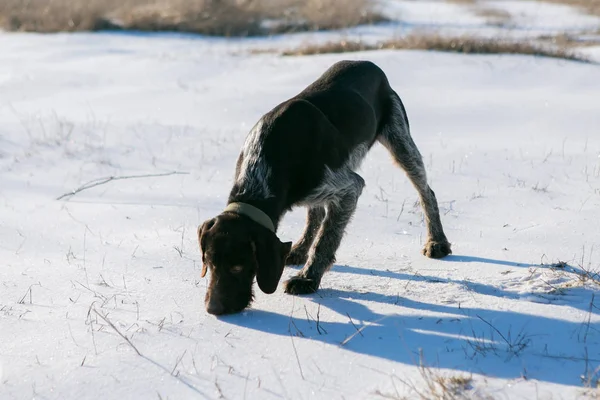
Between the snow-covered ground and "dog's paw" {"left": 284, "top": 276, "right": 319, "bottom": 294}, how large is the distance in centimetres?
8

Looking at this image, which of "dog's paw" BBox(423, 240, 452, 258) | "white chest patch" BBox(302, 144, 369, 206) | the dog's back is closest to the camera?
the dog's back

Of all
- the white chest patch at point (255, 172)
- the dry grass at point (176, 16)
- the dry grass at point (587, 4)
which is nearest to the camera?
the white chest patch at point (255, 172)

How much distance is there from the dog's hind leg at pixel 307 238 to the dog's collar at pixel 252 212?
1060mm

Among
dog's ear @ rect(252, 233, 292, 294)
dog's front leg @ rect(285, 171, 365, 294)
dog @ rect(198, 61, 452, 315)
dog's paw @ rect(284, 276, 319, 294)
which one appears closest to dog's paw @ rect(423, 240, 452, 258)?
dog @ rect(198, 61, 452, 315)

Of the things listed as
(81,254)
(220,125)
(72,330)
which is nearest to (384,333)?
(72,330)

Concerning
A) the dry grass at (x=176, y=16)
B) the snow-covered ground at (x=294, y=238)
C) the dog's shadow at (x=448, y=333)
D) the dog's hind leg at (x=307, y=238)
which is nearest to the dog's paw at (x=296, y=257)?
the dog's hind leg at (x=307, y=238)

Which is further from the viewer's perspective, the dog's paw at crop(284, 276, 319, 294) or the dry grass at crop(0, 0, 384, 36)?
the dry grass at crop(0, 0, 384, 36)

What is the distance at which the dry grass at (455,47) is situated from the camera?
12.3 meters

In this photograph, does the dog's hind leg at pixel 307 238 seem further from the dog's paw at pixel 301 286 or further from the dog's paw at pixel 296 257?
the dog's paw at pixel 301 286

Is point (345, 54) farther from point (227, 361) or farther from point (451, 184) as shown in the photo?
point (227, 361)

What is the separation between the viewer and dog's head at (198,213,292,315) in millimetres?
3984

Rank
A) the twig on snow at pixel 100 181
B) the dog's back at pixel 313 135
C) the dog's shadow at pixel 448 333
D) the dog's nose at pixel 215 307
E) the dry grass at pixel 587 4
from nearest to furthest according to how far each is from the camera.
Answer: the dog's shadow at pixel 448 333 → the dog's nose at pixel 215 307 → the dog's back at pixel 313 135 → the twig on snow at pixel 100 181 → the dry grass at pixel 587 4

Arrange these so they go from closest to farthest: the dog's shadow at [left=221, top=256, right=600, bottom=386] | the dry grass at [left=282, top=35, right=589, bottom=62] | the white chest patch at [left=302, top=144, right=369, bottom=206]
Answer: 1. the dog's shadow at [left=221, top=256, right=600, bottom=386]
2. the white chest patch at [left=302, top=144, right=369, bottom=206]
3. the dry grass at [left=282, top=35, right=589, bottom=62]

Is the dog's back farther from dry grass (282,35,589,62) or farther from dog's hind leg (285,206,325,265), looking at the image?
dry grass (282,35,589,62)
